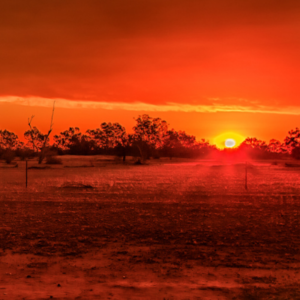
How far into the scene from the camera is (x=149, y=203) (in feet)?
53.9

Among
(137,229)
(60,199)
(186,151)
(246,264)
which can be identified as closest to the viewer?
(246,264)

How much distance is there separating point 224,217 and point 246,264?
542 centimetres

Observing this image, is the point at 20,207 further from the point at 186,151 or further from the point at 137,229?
the point at 186,151

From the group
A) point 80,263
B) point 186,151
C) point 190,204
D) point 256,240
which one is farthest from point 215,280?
point 186,151

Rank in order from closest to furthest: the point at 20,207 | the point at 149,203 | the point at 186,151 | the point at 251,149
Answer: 1. the point at 20,207
2. the point at 149,203
3. the point at 186,151
4. the point at 251,149

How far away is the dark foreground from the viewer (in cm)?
614

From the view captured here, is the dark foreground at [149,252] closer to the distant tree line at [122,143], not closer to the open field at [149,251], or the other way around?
the open field at [149,251]

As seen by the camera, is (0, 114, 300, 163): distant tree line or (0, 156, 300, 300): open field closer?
(0, 156, 300, 300): open field

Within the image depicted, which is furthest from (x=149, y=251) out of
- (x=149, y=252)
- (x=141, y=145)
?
(x=141, y=145)

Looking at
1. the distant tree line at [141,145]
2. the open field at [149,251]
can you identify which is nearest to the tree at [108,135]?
the distant tree line at [141,145]

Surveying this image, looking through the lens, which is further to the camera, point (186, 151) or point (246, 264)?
point (186, 151)

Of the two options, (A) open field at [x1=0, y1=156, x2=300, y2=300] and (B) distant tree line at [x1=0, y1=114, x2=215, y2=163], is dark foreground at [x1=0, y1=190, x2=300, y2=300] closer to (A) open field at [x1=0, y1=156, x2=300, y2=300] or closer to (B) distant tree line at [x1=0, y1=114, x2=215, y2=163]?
(A) open field at [x1=0, y1=156, x2=300, y2=300]

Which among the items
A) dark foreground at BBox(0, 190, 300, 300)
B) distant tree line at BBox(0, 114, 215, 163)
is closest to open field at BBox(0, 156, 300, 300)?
dark foreground at BBox(0, 190, 300, 300)

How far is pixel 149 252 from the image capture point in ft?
28.0
